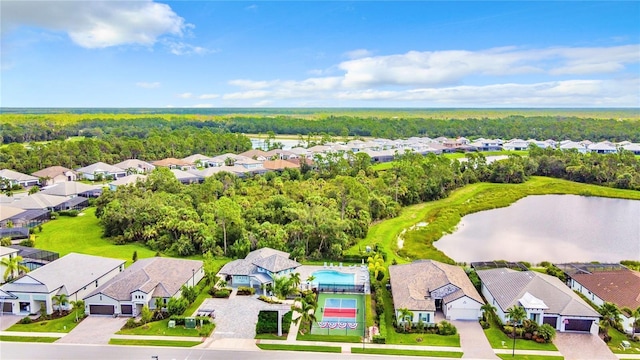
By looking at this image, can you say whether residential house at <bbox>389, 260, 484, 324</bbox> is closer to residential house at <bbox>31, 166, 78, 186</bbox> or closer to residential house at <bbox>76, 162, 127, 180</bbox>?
residential house at <bbox>76, 162, 127, 180</bbox>

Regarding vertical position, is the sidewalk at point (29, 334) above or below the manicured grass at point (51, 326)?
below

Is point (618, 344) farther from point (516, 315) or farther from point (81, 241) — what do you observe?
point (81, 241)

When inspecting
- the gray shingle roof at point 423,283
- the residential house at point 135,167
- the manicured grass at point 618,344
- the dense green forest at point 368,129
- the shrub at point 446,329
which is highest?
the dense green forest at point 368,129

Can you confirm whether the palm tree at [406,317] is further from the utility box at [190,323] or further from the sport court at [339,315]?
the utility box at [190,323]

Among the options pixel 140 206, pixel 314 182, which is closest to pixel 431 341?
pixel 140 206

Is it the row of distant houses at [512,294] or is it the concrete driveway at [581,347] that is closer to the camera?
the concrete driveway at [581,347]

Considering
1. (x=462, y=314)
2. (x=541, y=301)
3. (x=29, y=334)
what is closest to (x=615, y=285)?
(x=541, y=301)

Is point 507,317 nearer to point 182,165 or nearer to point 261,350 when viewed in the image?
point 261,350

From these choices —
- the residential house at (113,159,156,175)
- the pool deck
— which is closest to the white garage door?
the pool deck

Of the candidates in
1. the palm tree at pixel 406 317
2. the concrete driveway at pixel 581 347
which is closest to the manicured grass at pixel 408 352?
the palm tree at pixel 406 317

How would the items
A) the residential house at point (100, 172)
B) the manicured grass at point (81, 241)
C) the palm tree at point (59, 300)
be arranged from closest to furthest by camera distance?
the palm tree at point (59, 300), the manicured grass at point (81, 241), the residential house at point (100, 172)
